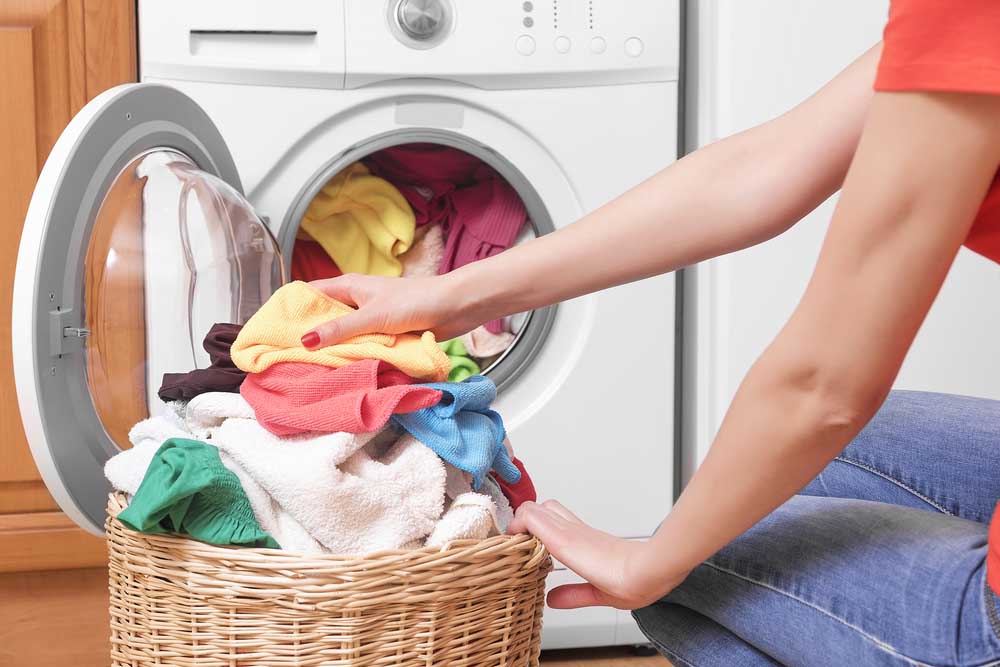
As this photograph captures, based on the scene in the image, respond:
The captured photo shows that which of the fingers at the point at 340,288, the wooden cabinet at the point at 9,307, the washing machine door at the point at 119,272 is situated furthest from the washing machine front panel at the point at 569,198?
the fingers at the point at 340,288

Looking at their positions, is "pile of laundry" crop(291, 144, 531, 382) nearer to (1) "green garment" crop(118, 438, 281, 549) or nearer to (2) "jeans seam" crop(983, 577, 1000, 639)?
(1) "green garment" crop(118, 438, 281, 549)

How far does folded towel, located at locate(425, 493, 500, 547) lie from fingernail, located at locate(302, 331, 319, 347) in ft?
0.59

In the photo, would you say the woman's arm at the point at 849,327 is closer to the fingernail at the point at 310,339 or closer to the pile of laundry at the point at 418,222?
the fingernail at the point at 310,339

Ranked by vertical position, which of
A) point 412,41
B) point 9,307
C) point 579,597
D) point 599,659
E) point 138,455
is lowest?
point 599,659

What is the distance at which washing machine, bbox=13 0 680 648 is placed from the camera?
A: 1139 millimetres

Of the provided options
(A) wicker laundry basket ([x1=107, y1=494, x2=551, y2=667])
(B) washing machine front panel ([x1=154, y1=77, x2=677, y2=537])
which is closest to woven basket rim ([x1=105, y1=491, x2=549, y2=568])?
(A) wicker laundry basket ([x1=107, y1=494, x2=551, y2=667])

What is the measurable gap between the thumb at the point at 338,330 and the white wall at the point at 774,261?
0.66 m

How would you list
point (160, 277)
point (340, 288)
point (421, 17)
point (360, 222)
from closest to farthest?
point (340, 288) → point (160, 277) → point (421, 17) → point (360, 222)

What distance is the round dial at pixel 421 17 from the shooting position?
130 centimetres

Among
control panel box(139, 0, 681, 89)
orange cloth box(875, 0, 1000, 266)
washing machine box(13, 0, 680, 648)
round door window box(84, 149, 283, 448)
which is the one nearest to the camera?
orange cloth box(875, 0, 1000, 266)

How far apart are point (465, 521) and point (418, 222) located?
813 millimetres

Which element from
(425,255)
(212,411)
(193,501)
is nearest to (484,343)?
(425,255)

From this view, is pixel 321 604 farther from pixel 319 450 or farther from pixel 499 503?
pixel 499 503

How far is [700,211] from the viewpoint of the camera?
0.78 m
